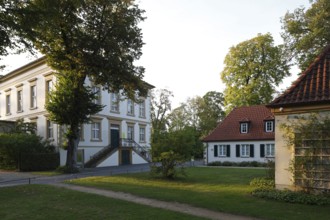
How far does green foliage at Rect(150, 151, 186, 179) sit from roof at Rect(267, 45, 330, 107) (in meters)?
7.92

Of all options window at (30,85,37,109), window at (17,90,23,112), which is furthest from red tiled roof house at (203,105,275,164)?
window at (17,90,23,112)

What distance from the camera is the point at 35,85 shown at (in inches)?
1503

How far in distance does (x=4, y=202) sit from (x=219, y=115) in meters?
59.8

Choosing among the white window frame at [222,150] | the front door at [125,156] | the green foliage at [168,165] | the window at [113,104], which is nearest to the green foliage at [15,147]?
the front door at [125,156]

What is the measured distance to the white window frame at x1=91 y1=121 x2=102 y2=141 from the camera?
37.7 m

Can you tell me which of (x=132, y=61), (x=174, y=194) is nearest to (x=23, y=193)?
(x=174, y=194)

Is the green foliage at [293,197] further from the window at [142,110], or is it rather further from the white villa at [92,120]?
the window at [142,110]

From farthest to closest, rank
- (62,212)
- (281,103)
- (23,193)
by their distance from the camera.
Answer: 1. (23,193)
2. (281,103)
3. (62,212)

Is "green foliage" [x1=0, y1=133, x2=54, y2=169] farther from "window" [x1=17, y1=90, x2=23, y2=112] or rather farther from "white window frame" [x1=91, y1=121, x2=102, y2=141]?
"window" [x1=17, y1=90, x2=23, y2=112]

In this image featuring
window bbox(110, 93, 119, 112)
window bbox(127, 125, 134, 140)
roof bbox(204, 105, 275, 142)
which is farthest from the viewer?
window bbox(127, 125, 134, 140)

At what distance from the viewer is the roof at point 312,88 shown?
13.7m

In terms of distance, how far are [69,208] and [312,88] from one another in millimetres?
10055

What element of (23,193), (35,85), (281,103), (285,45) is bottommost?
(23,193)

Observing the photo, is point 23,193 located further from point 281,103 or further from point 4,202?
point 281,103
